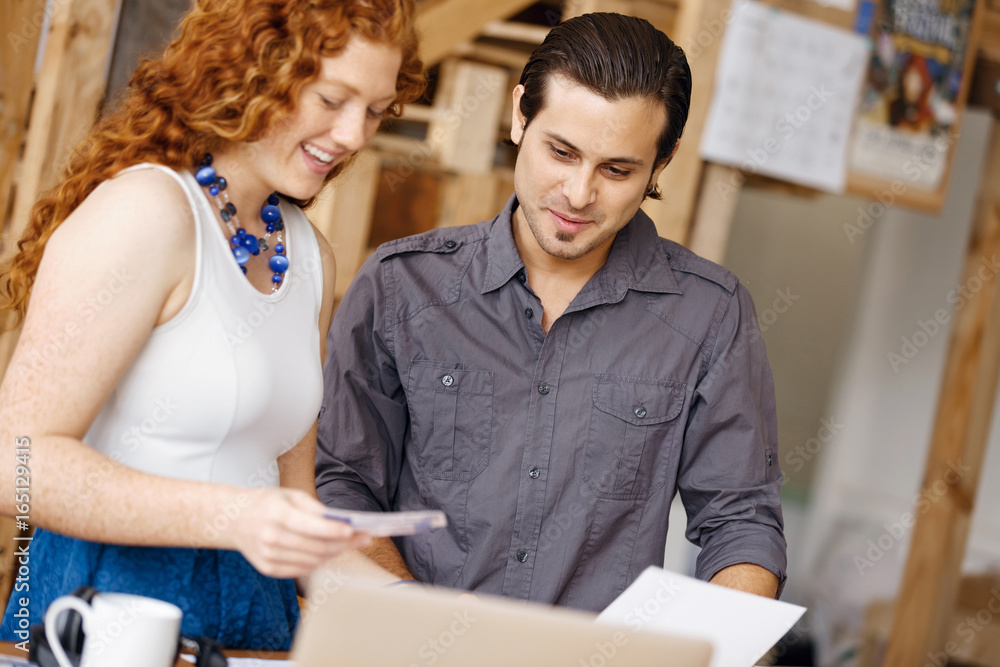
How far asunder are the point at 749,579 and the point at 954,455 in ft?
7.77

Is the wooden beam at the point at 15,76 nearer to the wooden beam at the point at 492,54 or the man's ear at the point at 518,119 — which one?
the wooden beam at the point at 492,54

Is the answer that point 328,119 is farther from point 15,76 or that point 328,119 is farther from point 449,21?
point 449,21

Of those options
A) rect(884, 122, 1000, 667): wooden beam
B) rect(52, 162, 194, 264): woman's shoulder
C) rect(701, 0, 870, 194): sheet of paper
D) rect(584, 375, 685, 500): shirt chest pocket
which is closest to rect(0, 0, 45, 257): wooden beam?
rect(52, 162, 194, 264): woman's shoulder

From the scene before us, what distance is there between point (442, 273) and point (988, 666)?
346 cm

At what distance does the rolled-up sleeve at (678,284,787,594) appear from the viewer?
1752mm

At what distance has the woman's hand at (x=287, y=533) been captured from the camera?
38.1 inches

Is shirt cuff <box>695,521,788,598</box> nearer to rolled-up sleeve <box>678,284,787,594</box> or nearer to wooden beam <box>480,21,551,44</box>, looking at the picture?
rolled-up sleeve <box>678,284,787,594</box>

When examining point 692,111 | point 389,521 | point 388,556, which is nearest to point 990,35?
point 692,111

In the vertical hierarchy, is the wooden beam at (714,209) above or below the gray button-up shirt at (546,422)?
above

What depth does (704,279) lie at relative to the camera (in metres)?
1.87

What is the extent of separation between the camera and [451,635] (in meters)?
0.86

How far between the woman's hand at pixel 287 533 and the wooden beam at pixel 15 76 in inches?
71.4

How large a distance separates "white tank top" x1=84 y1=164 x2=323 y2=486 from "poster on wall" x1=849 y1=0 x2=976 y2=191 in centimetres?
222

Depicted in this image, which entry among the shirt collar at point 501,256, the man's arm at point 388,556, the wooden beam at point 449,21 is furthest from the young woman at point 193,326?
the wooden beam at point 449,21
